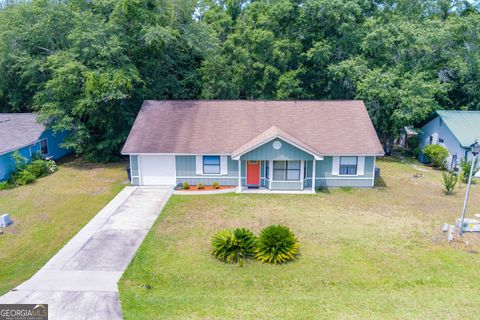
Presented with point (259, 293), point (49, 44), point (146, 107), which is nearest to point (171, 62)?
point (146, 107)

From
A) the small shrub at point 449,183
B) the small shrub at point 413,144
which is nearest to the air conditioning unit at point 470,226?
the small shrub at point 449,183

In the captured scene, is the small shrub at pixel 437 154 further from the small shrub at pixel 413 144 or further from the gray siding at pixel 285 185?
the gray siding at pixel 285 185

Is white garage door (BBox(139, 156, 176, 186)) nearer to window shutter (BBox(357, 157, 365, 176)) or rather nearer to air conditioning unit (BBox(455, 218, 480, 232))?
window shutter (BBox(357, 157, 365, 176))

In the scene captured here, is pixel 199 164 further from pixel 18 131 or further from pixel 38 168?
pixel 18 131

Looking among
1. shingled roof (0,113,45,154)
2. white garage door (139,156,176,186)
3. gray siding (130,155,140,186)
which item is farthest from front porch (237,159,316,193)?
shingled roof (0,113,45,154)

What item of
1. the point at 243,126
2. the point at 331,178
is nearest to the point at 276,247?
the point at 331,178
